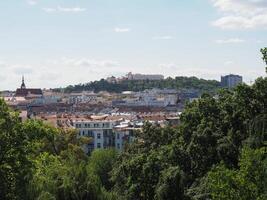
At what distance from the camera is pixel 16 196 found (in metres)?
28.7

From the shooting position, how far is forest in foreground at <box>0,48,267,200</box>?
21.6 metres

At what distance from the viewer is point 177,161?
4141 cm

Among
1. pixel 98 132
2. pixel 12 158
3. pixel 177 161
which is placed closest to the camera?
pixel 12 158

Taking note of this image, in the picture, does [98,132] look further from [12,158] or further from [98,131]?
[12,158]

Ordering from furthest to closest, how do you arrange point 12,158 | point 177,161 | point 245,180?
1. point 177,161
2. point 12,158
3. point 245,180

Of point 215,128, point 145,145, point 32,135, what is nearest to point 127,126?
point 145,145

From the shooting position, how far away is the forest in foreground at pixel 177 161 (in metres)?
21.6

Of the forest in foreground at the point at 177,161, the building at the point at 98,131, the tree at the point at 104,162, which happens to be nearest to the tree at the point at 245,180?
the forest in foreground at the point at 177,161

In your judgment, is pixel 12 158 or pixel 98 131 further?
pixel 98 131

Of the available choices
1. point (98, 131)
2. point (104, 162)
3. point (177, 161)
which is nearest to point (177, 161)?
point (177, 161)

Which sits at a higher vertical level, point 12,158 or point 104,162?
point 12,158

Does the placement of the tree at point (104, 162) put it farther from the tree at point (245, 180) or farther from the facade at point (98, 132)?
the facade at point (98, 132)

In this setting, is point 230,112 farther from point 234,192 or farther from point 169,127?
point 234,192

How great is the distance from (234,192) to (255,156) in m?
1.51
